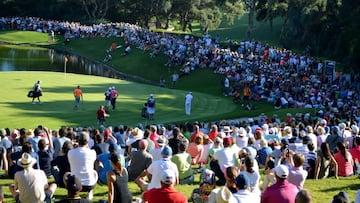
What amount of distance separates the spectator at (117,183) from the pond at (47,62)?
1669 inches

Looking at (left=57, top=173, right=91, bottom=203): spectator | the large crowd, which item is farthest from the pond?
(left=57, top=173, right=91, bottom=203): spectator

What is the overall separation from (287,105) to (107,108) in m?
10.8

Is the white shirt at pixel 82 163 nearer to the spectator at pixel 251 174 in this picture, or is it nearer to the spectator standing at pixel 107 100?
the spectator at pixel 251 174

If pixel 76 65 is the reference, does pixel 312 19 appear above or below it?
above

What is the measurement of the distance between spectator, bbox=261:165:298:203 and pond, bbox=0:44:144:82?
1709 inches

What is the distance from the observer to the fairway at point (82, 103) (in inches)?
1078

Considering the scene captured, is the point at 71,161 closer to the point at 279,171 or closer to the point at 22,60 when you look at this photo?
the point at 279,171

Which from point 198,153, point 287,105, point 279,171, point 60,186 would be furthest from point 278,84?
point 279,171

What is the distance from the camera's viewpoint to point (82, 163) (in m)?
11.4

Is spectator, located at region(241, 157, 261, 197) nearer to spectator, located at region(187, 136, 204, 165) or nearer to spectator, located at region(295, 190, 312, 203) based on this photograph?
spectator, located at region(295, 190, 312, 203)

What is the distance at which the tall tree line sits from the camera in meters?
51.5

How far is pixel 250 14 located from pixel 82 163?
53.3 m

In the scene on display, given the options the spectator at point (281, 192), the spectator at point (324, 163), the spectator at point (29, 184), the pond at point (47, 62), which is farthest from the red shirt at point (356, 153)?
the pond at point (47, 62)

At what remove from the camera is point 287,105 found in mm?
34125
